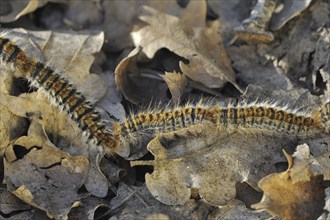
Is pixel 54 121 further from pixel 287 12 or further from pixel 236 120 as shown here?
pixel 287 12

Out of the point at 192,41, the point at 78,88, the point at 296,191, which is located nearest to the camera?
the point at 296,191

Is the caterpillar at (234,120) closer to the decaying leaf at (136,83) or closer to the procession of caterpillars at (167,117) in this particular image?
the procession of caterpillars at (167,117)

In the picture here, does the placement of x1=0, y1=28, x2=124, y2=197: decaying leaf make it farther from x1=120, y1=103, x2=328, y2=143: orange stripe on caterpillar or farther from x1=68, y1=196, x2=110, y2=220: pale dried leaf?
x1=120, y1=103, x2=328, y2=143: orange stripe on caterpillar

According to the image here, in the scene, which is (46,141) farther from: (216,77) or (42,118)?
(216,77)

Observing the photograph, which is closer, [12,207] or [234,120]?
[12,207]

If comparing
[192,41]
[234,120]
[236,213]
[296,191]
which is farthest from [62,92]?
[296,191]

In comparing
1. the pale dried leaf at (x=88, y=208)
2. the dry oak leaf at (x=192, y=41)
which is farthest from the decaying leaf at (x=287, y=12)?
the pale dried leaf at (x=88, y=208)

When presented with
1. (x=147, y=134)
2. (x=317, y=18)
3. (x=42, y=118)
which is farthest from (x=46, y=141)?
(x=317, y=18)

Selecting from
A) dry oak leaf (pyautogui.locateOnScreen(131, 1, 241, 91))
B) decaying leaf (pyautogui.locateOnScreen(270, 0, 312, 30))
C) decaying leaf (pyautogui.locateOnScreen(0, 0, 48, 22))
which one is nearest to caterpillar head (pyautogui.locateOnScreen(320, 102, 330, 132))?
dry oak leaf (pyautogui.locateOnScreen(131, 1, 241, 91))
